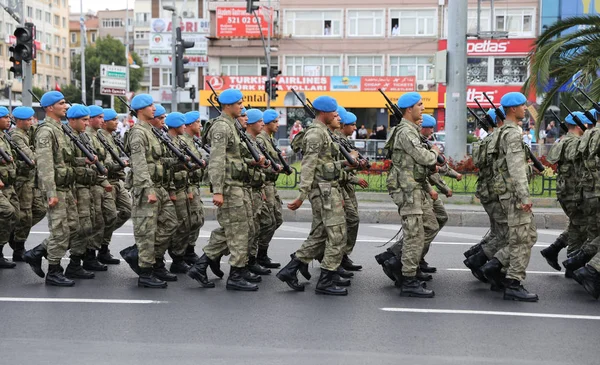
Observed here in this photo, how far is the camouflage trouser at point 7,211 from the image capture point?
9766mm

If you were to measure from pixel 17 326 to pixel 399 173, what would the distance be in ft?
12.4

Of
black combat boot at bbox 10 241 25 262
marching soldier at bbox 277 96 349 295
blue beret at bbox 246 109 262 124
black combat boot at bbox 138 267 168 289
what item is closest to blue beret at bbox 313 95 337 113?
marching soldier at bbox 277 96 349 295

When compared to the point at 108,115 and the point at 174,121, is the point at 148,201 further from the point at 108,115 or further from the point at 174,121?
the point at 108,115

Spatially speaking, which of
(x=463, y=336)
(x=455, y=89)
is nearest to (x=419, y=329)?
(x=463, y=336)

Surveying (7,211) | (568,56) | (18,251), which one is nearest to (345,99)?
(568,56)

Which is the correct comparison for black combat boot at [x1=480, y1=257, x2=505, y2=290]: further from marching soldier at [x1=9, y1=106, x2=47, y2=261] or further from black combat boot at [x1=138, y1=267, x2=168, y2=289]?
marching soldier at [x1=9, y1=106, x2=47, y2=261]

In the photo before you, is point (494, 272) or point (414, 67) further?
point (414, 67)

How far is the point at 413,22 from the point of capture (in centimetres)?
4966

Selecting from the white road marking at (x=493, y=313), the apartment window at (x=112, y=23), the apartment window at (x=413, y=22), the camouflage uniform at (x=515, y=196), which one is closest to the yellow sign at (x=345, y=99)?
the apartment window at (x=413, y=22)

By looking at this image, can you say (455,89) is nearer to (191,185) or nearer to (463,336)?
(191,185)

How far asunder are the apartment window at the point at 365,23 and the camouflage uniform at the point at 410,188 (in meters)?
42.7

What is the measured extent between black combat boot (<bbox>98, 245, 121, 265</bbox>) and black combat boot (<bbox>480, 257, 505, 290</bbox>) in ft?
14.4

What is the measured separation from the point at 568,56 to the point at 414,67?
1298 inches

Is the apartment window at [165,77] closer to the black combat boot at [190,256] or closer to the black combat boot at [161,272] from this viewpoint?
the black combat boot at [190,256]
